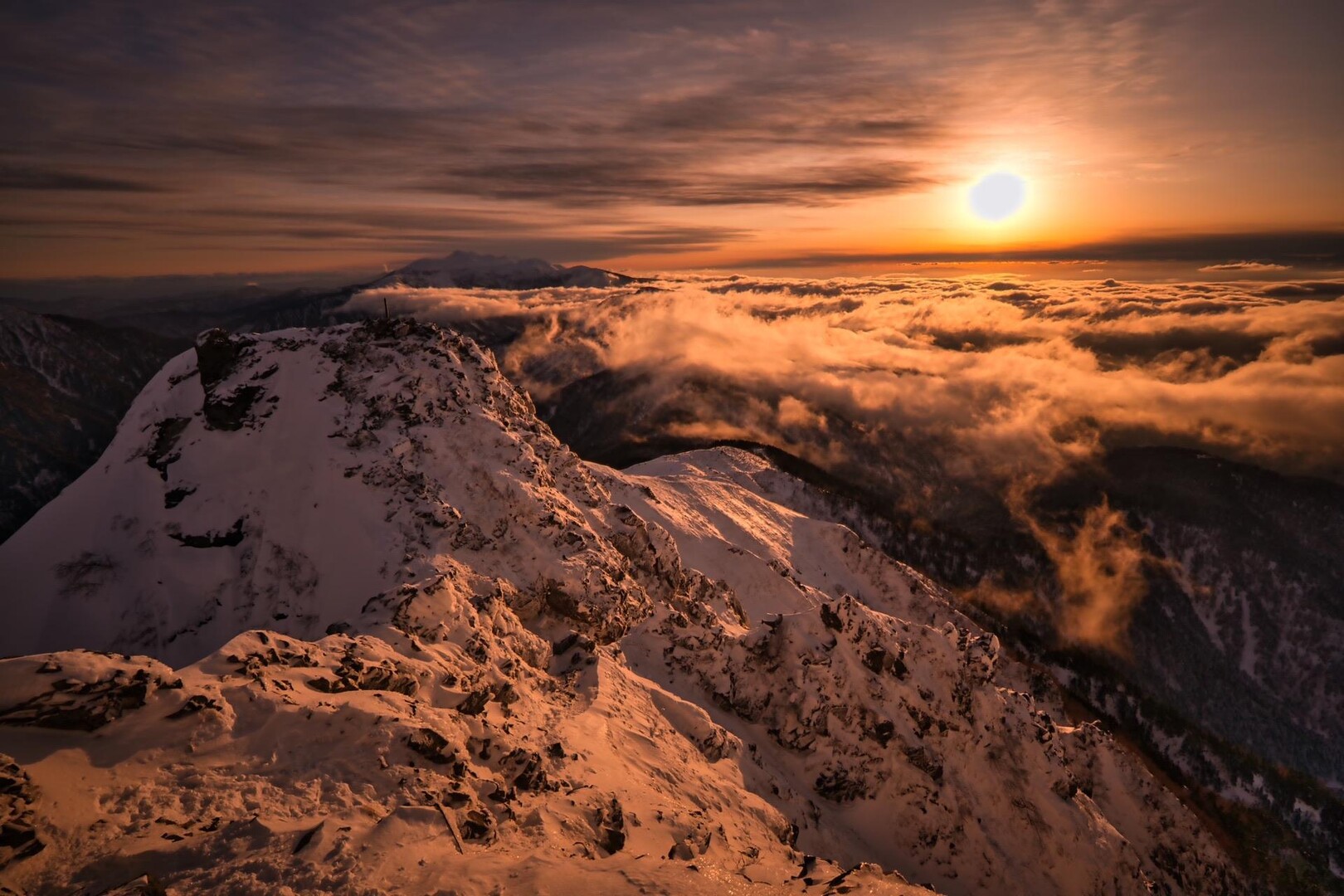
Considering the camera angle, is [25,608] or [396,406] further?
[396,406]

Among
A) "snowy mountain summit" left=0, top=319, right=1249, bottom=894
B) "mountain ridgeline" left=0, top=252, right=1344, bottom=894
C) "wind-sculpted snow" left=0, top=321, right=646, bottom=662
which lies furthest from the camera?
"wind-sculpted snow" left=0, top=321, right=646, bottom=662

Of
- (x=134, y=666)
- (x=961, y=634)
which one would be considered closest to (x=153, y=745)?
(x=134, y=666)

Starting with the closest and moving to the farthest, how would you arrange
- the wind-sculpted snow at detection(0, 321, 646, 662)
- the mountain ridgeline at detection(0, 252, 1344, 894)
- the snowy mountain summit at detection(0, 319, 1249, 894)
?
the snowy mountain summit at detection(0, 319, 1249, 894) → the mountain ridgeline at detection(0, 252, 1344, 894) → the wind-sculpted snow at detection(0, 321, 646, 662)

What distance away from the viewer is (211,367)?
60.7m

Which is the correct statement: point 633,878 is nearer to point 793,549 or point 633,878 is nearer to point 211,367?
point 211,367

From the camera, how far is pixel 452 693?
35.7 m

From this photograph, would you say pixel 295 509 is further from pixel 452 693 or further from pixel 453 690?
pixel 452 693

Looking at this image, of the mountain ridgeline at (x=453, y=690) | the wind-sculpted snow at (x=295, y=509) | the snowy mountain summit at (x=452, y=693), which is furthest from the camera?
the wind-sculpted snow at (x=295, y=509)

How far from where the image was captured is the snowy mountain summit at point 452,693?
22438mm

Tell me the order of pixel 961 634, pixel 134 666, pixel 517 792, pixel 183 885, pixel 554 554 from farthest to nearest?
pixel 961 634 < pixel 554 554 < pixel 517 792 < pixel 134 666 < pixel 183 885

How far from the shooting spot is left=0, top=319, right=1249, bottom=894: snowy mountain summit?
22.4 meters

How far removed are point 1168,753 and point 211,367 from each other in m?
220

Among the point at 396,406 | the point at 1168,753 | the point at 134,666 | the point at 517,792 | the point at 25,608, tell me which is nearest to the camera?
the point at 134,666

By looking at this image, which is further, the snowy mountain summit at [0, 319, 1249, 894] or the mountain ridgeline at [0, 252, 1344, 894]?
the mountain ridgeline at [0, 252, 1344, 894]
